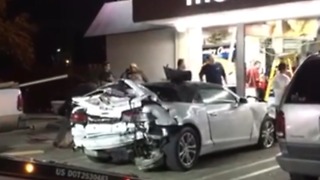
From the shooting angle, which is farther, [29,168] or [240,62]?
[240,62]

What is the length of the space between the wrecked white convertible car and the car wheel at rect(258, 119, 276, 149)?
115 centimetres

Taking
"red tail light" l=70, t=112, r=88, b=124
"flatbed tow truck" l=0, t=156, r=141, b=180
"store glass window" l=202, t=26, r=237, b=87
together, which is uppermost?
"store glass window" l=202, t=26, r=237, b=87

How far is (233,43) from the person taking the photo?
18594 millimetres

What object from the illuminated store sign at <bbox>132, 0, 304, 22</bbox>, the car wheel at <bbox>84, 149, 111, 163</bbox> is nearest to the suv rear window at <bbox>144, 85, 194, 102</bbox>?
the car wheel at <bbox>84, 149, 111, 163</bbox>

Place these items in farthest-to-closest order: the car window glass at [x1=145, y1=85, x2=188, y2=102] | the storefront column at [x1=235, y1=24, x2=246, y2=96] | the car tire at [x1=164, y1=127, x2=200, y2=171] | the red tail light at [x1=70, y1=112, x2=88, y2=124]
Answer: the storefront column at [x1=235, y1=24, x2=246, y2=96] → the car window glass at [x1=145, y1=85, x2=188, y2=102] → the red tail light at [x1=70, y1=112, x2=88, y2=124] → the car tire at [x1=164, y1=127, x2=200, y2=171]

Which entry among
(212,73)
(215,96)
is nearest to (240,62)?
(212,73)

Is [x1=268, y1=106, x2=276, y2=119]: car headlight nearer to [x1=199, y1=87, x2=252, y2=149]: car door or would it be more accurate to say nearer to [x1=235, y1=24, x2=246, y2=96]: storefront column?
[x1=199, y1=87, x2=252, y2=149]: car door

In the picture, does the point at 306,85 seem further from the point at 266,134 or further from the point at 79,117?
the point at 266,134

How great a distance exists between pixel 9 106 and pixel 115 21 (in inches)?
328

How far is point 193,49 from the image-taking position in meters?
19.6

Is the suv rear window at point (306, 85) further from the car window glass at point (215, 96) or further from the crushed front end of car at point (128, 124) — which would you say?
the car window glass at point (215, 96)

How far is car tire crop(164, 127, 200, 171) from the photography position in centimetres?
1055

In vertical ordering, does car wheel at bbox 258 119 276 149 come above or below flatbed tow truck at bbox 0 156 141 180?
below

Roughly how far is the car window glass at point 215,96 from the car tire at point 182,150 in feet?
3.13
